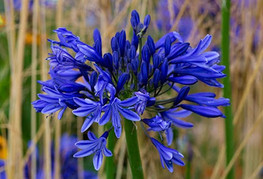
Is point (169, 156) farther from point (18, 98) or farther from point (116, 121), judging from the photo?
point (18, 98)

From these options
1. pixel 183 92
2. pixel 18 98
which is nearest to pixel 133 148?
pixel 183 92

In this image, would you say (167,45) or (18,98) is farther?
(18,98)

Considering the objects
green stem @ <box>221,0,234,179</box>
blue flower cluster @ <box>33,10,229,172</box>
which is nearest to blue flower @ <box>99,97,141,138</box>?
blue flower cluster @ <box>33,10,229,172</box>

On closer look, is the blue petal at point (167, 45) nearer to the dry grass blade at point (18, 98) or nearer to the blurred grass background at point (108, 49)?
the blurred grass background at point (108, 49)

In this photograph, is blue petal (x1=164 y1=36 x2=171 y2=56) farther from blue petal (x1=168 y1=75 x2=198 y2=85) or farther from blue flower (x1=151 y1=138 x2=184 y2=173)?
blue flower (x1=151 y1=138 x2=184 y2=173)

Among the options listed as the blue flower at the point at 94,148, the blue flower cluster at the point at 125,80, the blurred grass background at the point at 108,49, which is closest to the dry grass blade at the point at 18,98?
the blurred grass background at the point at 108,49

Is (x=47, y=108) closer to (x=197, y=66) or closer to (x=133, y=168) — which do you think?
(x=133, y=168)

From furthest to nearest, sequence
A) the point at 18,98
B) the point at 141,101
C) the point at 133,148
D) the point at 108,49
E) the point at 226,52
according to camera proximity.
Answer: the point at 108,49 < the point at 18,98 < the point at 226,52 < the point at 133,148 < the point at 141,101

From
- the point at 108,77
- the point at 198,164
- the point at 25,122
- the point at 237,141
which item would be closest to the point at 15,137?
the point at 108,77

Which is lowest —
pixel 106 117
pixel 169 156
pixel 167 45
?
pixel 169 156
